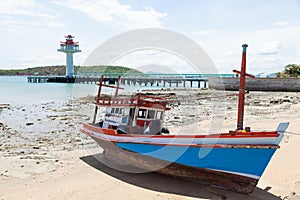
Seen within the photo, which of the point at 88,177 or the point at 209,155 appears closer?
the point at 209,155

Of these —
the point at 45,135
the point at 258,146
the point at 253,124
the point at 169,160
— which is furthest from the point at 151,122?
the point at 253,124

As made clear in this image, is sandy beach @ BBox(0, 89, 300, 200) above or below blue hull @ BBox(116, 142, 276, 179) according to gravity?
below

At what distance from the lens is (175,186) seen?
8.15 metres

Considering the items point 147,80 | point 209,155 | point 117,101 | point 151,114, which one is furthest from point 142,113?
point 147,80

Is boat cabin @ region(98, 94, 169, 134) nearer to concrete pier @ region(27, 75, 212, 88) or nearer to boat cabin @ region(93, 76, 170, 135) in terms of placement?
boat cabin @ region(93, 76, 170, 135)

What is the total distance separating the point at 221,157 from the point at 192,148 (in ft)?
2.51

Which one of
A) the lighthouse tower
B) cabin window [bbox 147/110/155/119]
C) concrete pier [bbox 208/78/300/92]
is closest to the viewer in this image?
cabin window [bbox 147/110/155/119]

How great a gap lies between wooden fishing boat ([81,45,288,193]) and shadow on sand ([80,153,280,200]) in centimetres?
20

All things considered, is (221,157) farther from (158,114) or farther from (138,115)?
(138,115)

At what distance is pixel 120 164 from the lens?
10078 millimetres

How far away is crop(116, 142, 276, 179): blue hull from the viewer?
273 inches

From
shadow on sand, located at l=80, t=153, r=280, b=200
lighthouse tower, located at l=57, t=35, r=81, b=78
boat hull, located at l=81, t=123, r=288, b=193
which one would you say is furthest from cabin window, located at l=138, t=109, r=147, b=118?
lighthouse tower, located at l=57, t=35, r=81, b=78

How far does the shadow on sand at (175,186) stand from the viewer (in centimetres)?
740

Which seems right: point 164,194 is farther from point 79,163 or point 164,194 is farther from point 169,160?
point 79,163
